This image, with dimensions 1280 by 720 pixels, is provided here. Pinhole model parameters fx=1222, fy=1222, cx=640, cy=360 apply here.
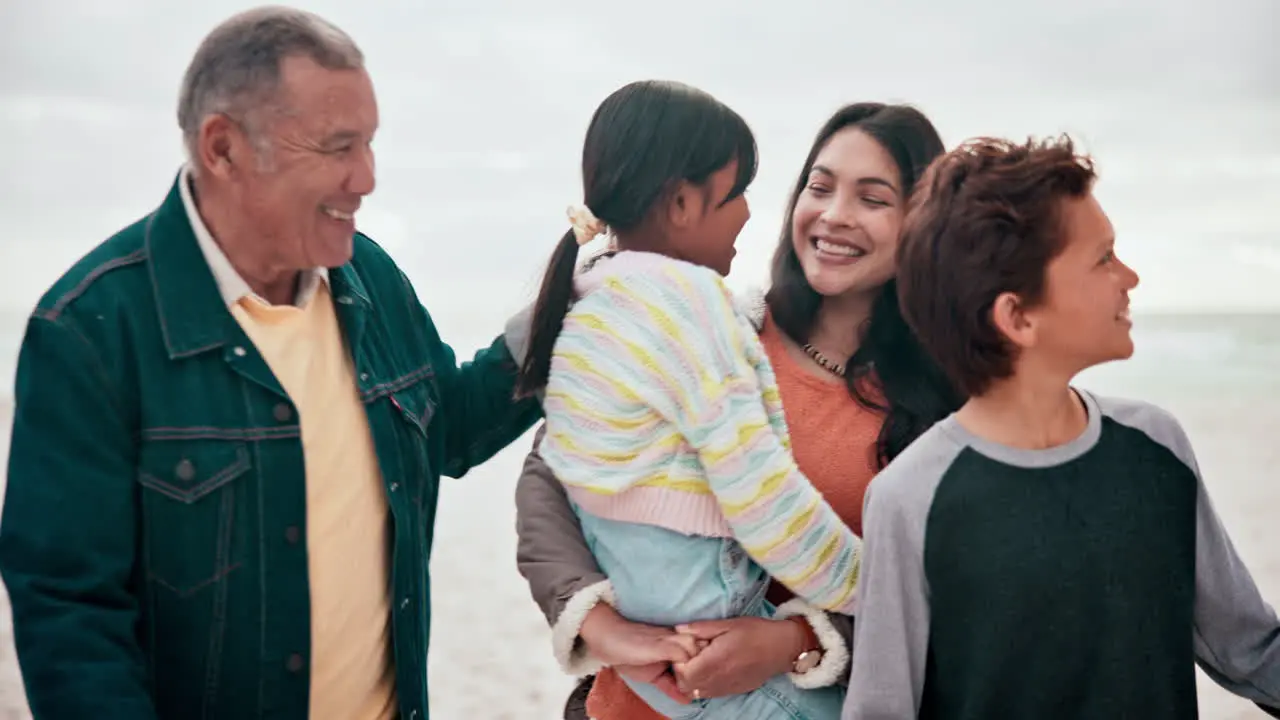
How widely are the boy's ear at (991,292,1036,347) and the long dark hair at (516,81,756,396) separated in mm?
424

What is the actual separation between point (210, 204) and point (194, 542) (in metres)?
0.42

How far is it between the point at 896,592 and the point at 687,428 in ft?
1.02

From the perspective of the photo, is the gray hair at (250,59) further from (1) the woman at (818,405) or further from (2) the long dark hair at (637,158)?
(1) the woman at (818,405)

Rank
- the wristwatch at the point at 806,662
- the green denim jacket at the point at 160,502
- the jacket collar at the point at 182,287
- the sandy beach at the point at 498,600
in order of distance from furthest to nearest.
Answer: the sandy beach at the point at 498,600, the wristwatch at the point at 806,662, the jacket collar at the point at 182,287, the green denim jacket at the point at 160,502

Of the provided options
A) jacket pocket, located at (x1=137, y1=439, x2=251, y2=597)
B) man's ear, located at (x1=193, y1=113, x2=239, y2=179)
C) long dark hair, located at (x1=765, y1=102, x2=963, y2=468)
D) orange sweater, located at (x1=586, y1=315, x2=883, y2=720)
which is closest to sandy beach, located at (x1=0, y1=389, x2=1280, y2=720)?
orange sweater, located at (x1=586, y1=315, x2=883, y2=720)

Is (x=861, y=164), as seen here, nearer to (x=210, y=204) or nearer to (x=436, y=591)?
(x=210, y=204)

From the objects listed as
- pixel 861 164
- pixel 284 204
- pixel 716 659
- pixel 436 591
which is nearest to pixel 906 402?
pixel 861 164

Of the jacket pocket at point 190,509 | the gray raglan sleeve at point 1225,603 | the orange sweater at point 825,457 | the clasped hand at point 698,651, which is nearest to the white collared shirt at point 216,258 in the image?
the jacket pocket at point 190,509

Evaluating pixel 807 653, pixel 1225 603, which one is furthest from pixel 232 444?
pixel 1225 603

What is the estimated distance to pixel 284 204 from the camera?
1.49m

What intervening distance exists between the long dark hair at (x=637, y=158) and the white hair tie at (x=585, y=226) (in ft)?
0.05

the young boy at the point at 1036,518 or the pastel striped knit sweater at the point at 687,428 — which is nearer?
the young boy at the point at 1036,518

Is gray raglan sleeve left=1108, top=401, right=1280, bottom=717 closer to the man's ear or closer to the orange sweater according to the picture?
the orange sweater

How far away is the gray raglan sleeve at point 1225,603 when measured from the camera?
1.41 metres
